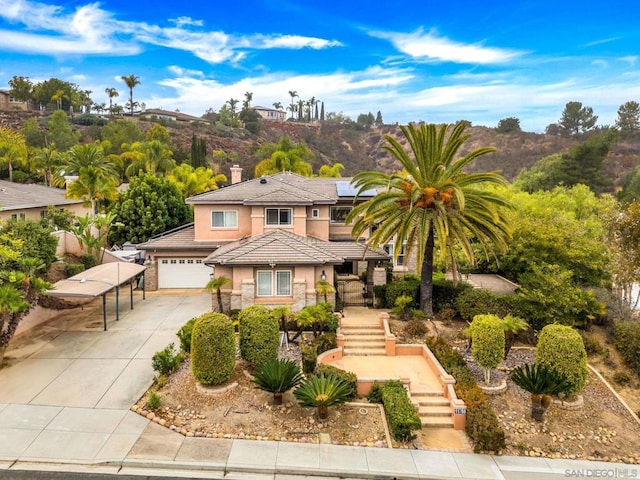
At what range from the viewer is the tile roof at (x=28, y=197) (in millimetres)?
25269

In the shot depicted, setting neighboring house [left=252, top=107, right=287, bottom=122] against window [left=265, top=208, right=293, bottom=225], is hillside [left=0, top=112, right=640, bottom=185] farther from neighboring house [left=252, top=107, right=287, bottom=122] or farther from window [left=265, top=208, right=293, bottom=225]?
window [left=265, top=208, right=293, bottom=225]

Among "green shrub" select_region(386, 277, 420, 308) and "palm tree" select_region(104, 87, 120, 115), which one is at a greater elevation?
"palm tree" select_region(104, 87, 120, 115)

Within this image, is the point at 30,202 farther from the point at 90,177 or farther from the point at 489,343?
the point at 489,343

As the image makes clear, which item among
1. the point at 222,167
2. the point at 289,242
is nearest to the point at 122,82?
the point at 222,167

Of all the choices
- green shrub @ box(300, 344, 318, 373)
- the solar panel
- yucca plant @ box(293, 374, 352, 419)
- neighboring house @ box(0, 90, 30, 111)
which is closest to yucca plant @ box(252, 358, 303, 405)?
yucca plant @ box(293, 374, 352, 419)

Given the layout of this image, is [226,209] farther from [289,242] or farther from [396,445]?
[396,445]

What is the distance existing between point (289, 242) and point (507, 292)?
12962 millimetres

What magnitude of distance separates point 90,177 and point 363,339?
80.3 feet

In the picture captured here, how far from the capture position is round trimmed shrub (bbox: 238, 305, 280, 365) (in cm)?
1392

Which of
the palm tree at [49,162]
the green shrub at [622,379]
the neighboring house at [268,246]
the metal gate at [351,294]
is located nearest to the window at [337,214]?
the neighboring house at [268,246]

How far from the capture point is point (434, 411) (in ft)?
43.6

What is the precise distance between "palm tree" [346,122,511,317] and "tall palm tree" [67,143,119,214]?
72.1ft

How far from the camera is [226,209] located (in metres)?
25.7

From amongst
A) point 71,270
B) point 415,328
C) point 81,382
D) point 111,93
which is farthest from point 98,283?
point 111,93
